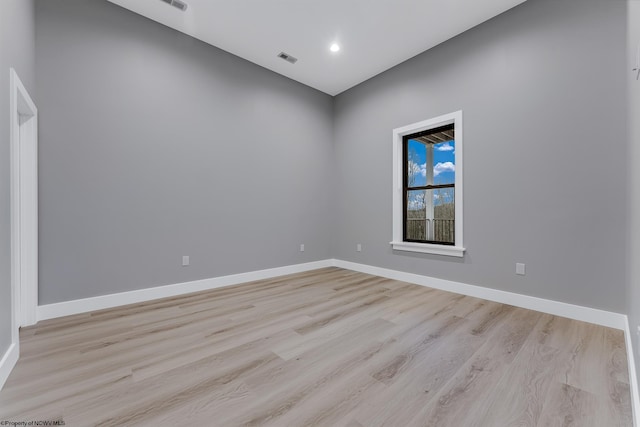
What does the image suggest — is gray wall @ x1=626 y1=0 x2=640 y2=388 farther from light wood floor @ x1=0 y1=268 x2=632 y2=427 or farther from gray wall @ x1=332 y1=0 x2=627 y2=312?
gray wall @ x1=332 y1=0 x2=627 y2=312

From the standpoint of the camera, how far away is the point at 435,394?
1.44m

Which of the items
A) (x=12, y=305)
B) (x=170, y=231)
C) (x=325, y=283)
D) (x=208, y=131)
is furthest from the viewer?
(x=325, y=283)

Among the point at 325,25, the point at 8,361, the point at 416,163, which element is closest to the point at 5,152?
the point at 8,361

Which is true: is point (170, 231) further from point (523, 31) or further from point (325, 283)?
point (523, 31)

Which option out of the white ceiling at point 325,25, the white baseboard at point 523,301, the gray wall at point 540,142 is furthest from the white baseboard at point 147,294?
the white ceiling at point 325,25

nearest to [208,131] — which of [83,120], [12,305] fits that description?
[83,120]

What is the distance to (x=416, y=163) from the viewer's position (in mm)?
4121

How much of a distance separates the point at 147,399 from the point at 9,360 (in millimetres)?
→ 992

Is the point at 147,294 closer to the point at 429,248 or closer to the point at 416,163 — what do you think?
the point at 429,248

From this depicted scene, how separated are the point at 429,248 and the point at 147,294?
135 inches

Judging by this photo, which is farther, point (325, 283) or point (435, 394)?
point (325, 283)

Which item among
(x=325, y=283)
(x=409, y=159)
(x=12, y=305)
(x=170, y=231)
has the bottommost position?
(x=325, y=283)

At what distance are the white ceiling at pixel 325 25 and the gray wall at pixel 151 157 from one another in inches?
11.4

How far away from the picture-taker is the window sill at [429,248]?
3268 millimetres
